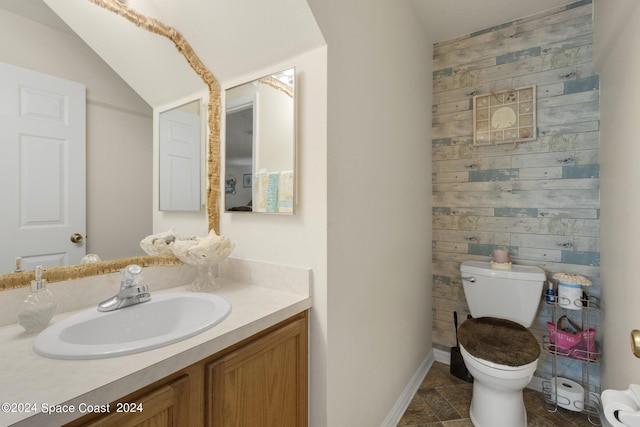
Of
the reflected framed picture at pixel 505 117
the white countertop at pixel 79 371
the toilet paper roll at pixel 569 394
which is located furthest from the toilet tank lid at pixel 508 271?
the white countertop at pixel 79 371

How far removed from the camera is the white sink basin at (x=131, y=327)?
67cm

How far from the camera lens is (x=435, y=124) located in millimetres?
2260

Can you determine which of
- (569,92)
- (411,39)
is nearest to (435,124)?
(411,39)

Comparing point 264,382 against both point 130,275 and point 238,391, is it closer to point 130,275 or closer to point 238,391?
point 238,391

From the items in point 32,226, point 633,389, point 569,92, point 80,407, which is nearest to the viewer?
point 80,407

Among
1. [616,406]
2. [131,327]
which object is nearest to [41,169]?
[131,327]

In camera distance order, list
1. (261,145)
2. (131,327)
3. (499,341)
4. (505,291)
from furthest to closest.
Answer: (505,291), (499,341), (261,145), (131,327)

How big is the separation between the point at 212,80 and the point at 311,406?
58.2 inches

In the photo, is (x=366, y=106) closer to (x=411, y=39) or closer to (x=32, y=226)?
(x=411, y=39)

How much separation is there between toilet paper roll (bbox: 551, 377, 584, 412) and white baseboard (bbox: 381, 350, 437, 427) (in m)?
0.74

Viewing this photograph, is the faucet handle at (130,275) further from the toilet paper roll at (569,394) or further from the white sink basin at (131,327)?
the toilet paper roll at (569,394)

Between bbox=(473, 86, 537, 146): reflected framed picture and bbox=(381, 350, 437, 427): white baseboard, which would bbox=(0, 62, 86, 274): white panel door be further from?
bbox=(473, 86, 537, 146): reflected framed picture

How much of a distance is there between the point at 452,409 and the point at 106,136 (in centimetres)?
224

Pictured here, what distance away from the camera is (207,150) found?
138 centimetres
